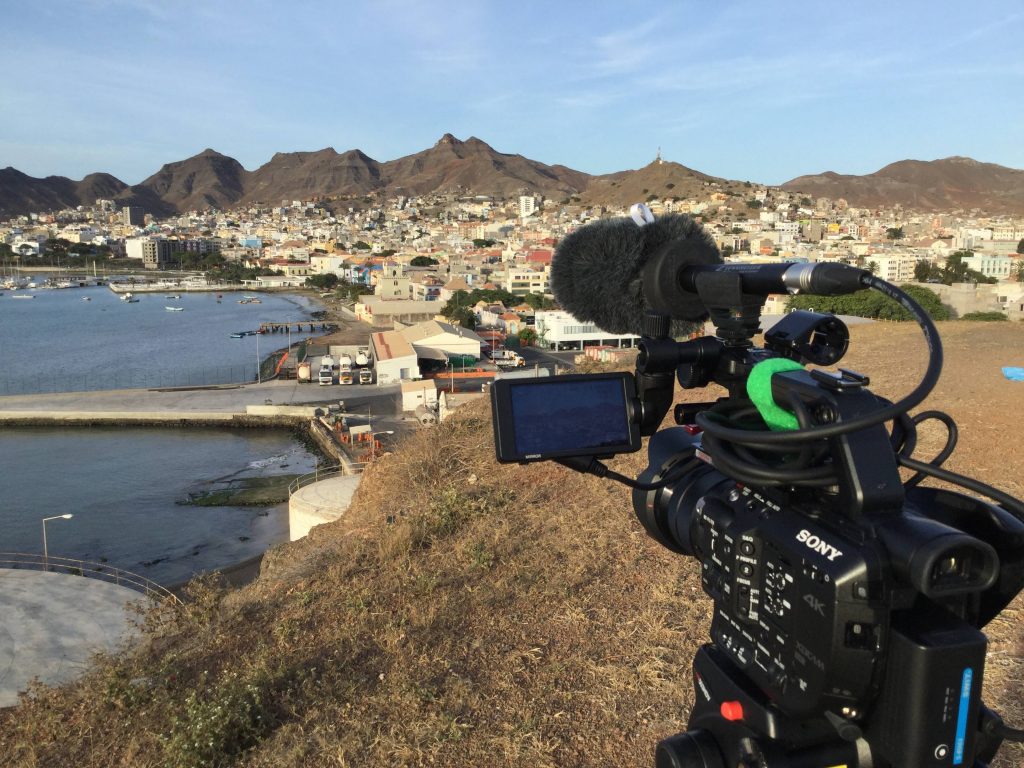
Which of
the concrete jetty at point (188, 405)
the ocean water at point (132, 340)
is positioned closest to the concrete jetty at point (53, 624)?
the concrete jetty at point (188, 405)

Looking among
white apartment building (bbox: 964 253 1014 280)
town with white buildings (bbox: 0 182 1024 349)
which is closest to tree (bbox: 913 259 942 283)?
town with white buildings (bbox: 0 182 1024 349)

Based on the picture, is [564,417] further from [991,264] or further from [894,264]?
[991,264]

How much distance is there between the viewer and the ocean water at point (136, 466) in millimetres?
10242

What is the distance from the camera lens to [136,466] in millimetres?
14617

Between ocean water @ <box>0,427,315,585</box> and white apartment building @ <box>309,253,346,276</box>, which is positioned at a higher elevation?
white apartment building @ <box>309,253,346,276</box>

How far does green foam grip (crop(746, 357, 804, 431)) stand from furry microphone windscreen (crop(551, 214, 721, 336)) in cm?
27

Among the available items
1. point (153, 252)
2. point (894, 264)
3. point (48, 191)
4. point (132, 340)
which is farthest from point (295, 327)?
point (48, 191)

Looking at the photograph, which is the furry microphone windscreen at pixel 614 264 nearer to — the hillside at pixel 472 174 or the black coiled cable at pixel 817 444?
the black coiled cable at pixel 817 444

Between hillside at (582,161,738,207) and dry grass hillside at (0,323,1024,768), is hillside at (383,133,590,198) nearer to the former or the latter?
hillside at (582,161,738,207)

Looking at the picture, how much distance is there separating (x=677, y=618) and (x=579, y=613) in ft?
0.94

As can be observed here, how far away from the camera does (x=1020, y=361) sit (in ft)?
19.2

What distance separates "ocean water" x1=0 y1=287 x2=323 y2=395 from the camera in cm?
2384

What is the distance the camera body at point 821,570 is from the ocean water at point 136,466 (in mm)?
9197

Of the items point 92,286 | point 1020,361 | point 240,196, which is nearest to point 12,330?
point 92,286
